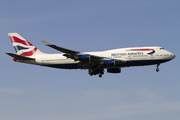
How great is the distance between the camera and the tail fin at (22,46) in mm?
54556

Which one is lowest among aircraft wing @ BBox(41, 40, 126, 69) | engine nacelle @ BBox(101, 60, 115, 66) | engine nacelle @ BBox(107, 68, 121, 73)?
engine nacelle @ BBox(107, 68, 121, 73)

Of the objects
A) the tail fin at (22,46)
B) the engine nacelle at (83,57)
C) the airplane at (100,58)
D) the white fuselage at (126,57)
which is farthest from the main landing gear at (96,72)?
the tail fin at (22,46)

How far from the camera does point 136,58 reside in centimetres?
4909

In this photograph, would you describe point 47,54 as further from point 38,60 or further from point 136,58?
point 136,58

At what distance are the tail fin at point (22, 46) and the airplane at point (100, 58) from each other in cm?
45

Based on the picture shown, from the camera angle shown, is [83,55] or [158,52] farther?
[158,52]

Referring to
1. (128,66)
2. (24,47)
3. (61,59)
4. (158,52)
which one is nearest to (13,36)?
(24,47)

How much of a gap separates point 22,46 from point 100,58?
56.0 feet

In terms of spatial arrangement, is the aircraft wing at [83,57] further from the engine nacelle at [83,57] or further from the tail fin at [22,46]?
the tail fin at [22,46]

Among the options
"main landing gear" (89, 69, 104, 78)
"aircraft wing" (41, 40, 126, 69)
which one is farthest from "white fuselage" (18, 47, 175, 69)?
"main landing gear" (89, 69, 104, 78)

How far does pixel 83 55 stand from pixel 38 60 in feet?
33.1

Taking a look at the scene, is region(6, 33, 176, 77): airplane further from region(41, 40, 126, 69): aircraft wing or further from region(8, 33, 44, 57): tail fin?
region(8, 33, 44, 57): tail fin

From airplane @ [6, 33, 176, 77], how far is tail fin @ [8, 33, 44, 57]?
1.47 ft

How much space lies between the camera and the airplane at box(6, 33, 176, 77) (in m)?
48.2
